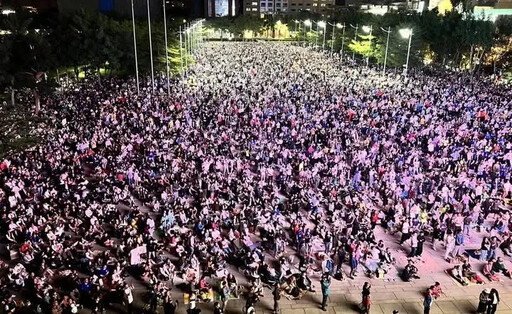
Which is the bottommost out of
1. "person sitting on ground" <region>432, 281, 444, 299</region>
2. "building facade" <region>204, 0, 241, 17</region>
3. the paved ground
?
the paved ground

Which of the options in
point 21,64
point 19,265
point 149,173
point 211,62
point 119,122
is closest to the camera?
point 19,265

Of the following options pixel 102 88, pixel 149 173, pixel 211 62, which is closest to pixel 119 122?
pixel 149 173

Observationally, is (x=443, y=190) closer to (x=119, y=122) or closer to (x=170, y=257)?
(x=170, y=257)

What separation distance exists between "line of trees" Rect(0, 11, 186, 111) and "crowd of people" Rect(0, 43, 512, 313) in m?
3.10

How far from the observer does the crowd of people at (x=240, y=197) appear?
15281mm

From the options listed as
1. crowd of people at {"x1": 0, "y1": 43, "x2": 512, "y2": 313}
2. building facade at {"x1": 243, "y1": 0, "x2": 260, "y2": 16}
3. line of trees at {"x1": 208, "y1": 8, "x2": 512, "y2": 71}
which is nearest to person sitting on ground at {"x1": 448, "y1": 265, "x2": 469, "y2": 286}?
crowd of people at {"x1": 0, "y1": 43, "x2": 512, "y2": 313}

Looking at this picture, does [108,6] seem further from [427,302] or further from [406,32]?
[427,302]

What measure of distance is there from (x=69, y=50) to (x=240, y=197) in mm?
31976

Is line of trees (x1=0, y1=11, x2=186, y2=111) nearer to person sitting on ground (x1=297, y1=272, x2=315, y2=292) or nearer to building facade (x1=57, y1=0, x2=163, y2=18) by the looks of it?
building facade (x1=57, y1=0, x2=163, y2=18)

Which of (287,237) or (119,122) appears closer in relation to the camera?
(287,237)

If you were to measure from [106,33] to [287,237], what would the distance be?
37.0 metres

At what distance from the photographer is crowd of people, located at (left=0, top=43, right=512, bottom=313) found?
15.3 metres

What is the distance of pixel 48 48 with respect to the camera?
38375 millimetres

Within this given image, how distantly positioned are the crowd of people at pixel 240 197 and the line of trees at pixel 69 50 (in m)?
3.10
